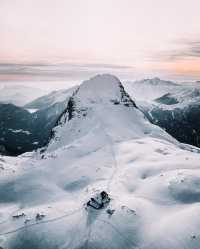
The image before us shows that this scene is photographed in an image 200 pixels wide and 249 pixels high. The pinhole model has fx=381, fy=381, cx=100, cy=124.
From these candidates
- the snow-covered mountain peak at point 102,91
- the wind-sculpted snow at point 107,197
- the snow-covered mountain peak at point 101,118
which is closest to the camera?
the wind-sculpted snow at point 107,197

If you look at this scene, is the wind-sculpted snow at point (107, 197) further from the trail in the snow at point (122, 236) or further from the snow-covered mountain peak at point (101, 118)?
the snow-covered mountain peak at point (101, 118)

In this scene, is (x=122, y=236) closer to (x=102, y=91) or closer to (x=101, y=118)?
(x=101, y=118)

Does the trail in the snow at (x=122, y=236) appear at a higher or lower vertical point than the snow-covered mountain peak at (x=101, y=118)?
higher

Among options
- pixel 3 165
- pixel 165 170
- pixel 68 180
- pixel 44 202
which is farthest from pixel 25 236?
pixel 3 165

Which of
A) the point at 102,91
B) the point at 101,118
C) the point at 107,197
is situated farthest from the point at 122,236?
the point at 102,91

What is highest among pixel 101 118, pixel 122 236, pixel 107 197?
pixel 107 197

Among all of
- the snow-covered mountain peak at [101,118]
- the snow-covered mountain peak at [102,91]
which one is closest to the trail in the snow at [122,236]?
the snow-covered mountain peak at [101,118]

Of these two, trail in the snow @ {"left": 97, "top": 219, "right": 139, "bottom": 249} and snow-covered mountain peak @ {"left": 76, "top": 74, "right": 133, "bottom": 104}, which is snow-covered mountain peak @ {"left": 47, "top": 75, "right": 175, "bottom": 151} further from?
trail in the snow @ {"left": 97, "top": 219, "right": 139, "bottom": 249}

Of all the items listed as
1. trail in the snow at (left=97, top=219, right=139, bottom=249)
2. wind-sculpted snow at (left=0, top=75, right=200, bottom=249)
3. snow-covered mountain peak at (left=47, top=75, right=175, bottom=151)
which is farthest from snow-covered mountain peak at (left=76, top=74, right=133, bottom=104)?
trail in the snow at (left=97, top=219, right=139, bottom=249)
